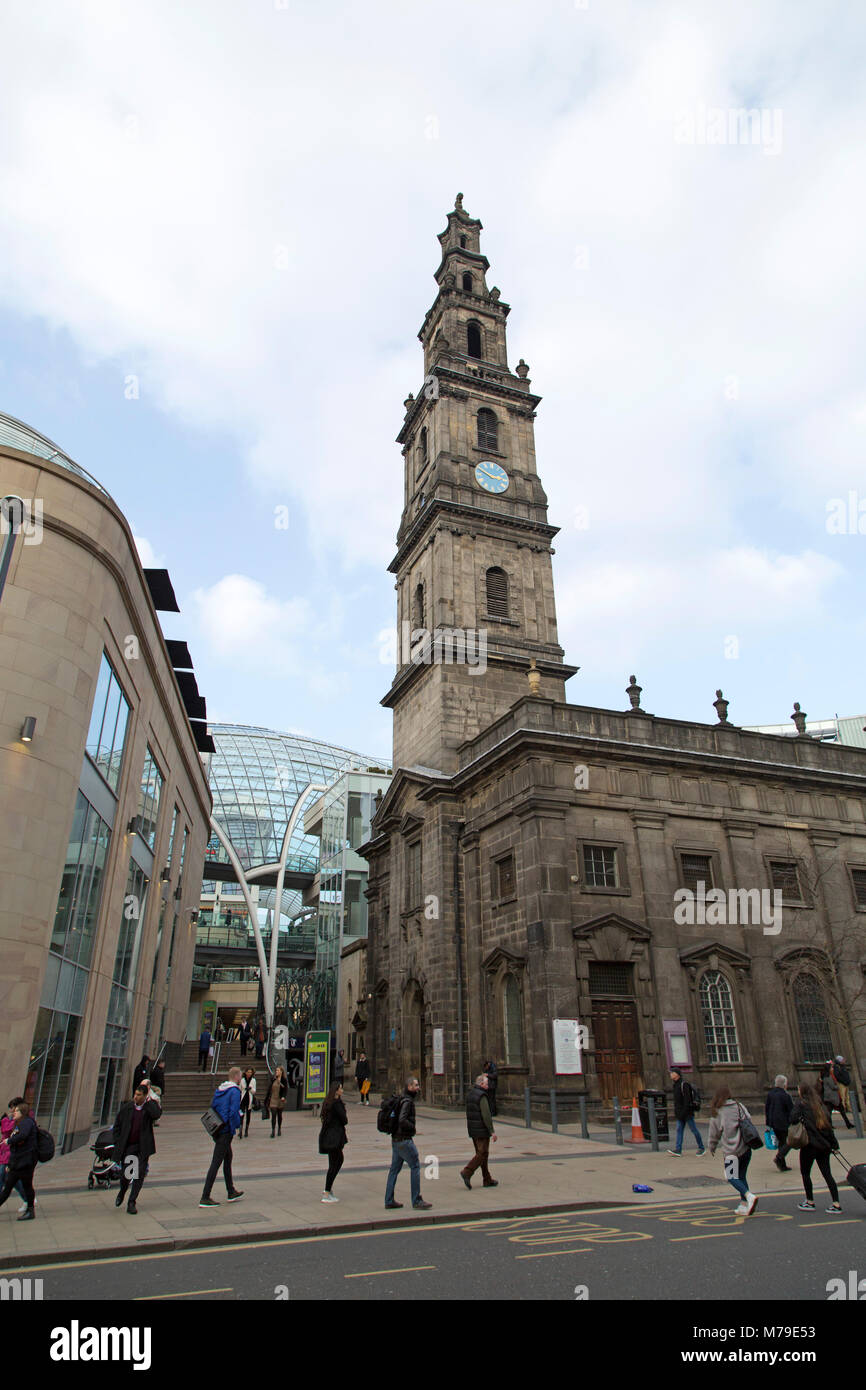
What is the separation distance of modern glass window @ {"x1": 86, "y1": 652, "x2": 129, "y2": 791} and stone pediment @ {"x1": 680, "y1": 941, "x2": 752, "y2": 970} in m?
18.3

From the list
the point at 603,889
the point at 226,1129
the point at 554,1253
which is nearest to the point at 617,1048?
the point at 603,889

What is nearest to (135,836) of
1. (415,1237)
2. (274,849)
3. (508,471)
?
(415,1237)

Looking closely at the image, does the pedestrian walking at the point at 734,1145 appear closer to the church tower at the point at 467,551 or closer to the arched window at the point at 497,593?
the church tower at the point at 467,551

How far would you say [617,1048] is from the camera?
24625 millimetres

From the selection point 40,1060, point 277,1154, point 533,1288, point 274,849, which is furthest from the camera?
point 274,849

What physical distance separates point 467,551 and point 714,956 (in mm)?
21366

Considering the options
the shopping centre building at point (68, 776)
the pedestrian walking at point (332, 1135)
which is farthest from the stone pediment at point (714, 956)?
the shopping centre building at point (68, 776)

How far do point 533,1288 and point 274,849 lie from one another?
68.5m

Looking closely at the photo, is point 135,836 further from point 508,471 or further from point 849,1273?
point 508,471

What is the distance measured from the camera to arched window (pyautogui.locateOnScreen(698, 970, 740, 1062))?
2603cm

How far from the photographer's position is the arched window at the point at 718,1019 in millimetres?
26031

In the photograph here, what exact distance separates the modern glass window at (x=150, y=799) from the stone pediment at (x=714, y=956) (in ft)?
58.5

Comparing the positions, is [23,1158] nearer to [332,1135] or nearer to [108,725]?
[332,1135]
